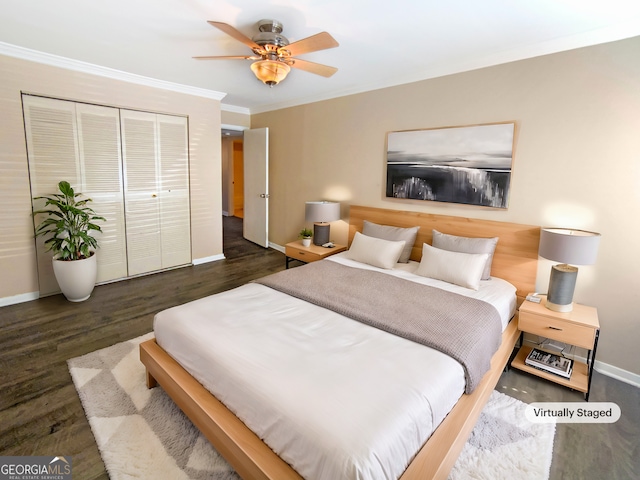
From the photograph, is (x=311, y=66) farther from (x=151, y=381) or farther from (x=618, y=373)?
(x=618, y=373)

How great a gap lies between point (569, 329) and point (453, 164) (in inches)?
68.1

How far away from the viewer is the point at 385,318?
2133 mm

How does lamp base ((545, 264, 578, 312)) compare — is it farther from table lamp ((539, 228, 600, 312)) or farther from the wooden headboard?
the wooden headboard

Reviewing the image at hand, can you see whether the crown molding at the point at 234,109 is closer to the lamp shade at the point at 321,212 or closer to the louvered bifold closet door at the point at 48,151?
the louvered bifold closet door at the point at 48,151

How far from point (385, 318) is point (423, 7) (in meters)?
2.05

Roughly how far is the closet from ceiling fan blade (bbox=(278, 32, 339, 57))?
2668 mm

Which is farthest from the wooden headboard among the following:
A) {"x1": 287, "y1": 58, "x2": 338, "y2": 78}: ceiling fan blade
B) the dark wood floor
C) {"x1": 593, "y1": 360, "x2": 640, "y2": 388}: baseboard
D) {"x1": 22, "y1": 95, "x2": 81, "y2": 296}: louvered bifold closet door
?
{"x1": 22, "y1": 95, "x2": 81, "y2": 296}: louvered bifold closet door

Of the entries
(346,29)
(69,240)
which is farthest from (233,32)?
(69,240)

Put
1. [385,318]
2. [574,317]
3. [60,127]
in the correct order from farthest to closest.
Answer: [60,127]
[574,317]
[385,318]

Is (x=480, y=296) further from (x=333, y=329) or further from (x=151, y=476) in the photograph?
(x=151, y=476)

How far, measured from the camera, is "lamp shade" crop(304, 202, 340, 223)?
13.4 ft

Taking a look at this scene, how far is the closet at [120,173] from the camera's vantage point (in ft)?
11.4

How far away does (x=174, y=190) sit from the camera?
4566 millimetres

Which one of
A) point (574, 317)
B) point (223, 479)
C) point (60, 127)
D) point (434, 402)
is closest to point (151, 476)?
point (223, 479)
